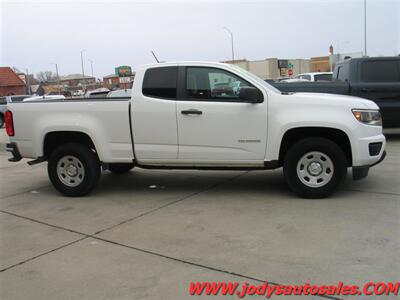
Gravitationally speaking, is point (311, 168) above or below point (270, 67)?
below

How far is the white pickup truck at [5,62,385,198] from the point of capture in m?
5.78

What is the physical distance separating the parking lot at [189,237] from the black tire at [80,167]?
17 cm

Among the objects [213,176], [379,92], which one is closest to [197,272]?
[213,176]

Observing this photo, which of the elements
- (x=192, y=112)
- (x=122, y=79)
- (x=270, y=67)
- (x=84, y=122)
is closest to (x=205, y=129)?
(x=192, y=112)

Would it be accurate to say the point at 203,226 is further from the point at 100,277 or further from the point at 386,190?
the point at 386,190

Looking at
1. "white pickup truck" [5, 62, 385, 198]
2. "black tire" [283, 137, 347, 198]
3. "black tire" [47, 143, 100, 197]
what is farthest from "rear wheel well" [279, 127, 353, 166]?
"black tire" [47, 143, 100, 197]

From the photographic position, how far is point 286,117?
5.80 metres

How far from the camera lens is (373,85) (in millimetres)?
9992

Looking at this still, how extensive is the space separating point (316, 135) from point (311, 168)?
461 millimetres

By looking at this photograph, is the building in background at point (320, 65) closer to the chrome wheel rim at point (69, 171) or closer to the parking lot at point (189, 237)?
the parking lot at point (189, 237)

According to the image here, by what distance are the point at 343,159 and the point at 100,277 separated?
3492mm

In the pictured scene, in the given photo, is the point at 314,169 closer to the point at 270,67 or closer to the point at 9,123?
the point at 9,123

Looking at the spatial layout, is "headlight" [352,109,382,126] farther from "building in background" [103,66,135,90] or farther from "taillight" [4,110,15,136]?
"building in background" [103,66,135,90]

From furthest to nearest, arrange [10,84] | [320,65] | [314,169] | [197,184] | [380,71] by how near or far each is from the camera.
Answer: [320,65], [10,84], [380,71], [197,184], [314,169]
